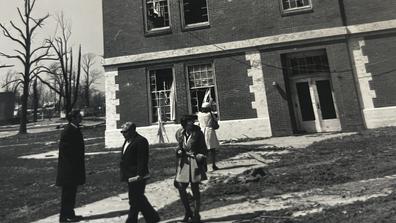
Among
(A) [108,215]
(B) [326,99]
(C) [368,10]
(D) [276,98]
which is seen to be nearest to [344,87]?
(B) [326,99]

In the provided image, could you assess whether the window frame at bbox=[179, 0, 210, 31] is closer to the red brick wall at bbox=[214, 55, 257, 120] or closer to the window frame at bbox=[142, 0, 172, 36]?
the window frame at bbox=[142, 0, 172, 36]

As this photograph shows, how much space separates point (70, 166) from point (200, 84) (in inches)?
381

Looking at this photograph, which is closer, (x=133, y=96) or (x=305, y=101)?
(x=305, y=101)

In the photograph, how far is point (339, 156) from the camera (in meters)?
8.98

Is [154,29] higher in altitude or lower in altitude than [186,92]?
higher

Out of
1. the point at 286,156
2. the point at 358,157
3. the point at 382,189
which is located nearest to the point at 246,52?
the point at 286,156

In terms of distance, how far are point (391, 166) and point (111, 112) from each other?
12114mm

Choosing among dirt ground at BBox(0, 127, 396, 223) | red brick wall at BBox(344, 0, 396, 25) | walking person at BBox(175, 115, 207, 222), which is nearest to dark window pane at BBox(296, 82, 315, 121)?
dirt ground at BBox(0, 127, 396, 223)

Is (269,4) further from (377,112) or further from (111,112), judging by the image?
(111,112)

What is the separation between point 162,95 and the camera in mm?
15930

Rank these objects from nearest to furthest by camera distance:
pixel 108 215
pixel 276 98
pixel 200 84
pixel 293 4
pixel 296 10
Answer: pixel 108 215, pixel 276 98, pixel 296 10, pixel 293 4, pixel 200 84

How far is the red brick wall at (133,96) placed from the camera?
15.8 metres

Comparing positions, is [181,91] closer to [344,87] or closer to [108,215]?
[344,87]

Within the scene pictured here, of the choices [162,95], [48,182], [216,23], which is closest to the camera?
[48,182]
